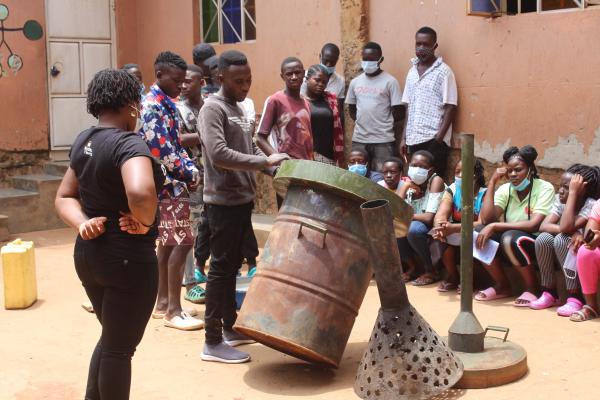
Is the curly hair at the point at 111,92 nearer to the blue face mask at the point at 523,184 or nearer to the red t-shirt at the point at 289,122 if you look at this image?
the red t-shirt at the point at 289,122

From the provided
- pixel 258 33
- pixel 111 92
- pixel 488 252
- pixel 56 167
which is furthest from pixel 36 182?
pixel 111 92

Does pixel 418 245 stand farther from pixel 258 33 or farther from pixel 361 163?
pixel 258 33

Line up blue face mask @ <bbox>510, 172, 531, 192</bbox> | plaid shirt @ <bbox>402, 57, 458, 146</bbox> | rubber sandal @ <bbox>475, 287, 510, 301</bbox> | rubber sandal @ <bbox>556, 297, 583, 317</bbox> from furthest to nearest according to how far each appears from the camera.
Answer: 1. plaid shirt @ <bbox>402, 57, 458, 146</bbox>
2. rubber sandal @ <bbox>475, 287, 510, 301</bbox>
3. blue face mask @ <bbox>510, 172, 531, 192</bbox>
4. rubber sandal @ <bbox>556, 297, 583, 317</bbox>

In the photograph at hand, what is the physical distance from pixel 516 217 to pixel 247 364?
95.9 inches

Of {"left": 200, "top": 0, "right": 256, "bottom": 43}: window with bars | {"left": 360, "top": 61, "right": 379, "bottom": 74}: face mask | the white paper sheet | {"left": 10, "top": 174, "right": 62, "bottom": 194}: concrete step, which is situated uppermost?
{"left": 200, "top": 0, "right": 256, "bottom": 43}: window with bars

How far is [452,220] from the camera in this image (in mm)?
6637

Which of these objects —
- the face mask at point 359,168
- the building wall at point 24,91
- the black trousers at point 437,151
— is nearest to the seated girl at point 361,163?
the face mask at point 359,168

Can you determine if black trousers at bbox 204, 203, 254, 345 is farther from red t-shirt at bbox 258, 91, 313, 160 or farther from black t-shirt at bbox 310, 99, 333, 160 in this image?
black t-shirt at bbox 310, 99, 333, 160

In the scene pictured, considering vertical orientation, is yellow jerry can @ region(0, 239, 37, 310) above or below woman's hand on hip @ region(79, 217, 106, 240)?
below

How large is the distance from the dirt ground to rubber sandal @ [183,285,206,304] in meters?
0.63

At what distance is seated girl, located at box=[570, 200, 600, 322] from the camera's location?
17.9ft

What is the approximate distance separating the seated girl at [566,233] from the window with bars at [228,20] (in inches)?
209

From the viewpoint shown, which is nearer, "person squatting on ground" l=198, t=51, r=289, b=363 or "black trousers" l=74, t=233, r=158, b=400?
"black trousers" l=74, t=233, r=158, b=400

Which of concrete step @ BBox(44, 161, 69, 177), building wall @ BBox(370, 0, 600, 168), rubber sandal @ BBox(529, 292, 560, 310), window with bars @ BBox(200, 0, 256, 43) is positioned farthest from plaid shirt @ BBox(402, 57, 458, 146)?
concrete step @ BBox(44, 161, 69, 177)
